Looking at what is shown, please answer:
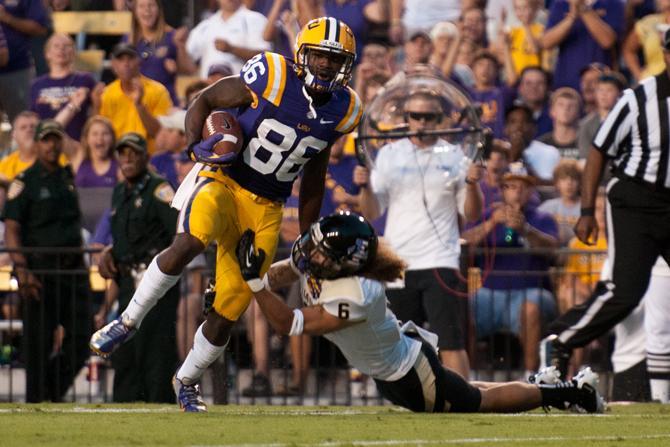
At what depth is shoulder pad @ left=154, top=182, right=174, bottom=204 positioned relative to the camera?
10.5m

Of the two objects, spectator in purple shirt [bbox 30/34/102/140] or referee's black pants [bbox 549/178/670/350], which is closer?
referee's black pants [bbox 549/178/670/350]

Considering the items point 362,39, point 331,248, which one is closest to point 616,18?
point 362,39

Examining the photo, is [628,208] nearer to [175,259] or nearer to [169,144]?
[175,259]

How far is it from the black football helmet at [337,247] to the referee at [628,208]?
6.34ft

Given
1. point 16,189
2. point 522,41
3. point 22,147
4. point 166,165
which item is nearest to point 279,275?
point 16,189

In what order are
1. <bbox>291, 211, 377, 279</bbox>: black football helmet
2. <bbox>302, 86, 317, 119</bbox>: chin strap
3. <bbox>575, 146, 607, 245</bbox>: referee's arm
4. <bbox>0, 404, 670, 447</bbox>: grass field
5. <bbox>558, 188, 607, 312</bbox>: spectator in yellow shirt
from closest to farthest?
<bbox>0, 404, 670, 447</bbox>: grass field → <bbox>291, 211, 377, 279</bbox>: black football helmet → <bbox>302, 86, 317, 119</bbox>: chin strap → <bbox>575, 146, 607, 245</bbox>: referee's arm → <bbox>558, 188, 607, 312</bbox>: spectator in yellow shirt

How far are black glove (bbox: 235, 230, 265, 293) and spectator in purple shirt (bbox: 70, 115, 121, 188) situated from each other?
596cm

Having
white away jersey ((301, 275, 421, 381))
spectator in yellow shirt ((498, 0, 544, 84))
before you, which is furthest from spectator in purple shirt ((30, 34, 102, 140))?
white away jersey ((301, 275, 421, 381))

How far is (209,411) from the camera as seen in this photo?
8.17 metres

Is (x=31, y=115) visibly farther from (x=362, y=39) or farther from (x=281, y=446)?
(x=281, y=446)

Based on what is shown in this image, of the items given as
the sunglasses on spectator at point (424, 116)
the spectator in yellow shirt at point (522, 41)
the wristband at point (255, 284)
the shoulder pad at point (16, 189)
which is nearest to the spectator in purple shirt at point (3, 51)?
the shoulder pad at point (16, 189)

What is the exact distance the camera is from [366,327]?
736 cm

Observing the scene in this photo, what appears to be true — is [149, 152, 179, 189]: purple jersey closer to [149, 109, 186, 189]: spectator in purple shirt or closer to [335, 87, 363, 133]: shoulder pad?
[149, 109, 186, 189]: spectator in purple shirt

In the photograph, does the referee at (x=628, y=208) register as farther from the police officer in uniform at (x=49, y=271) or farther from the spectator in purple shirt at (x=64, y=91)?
the spectator in purple shirt at (x=64, y=91)
